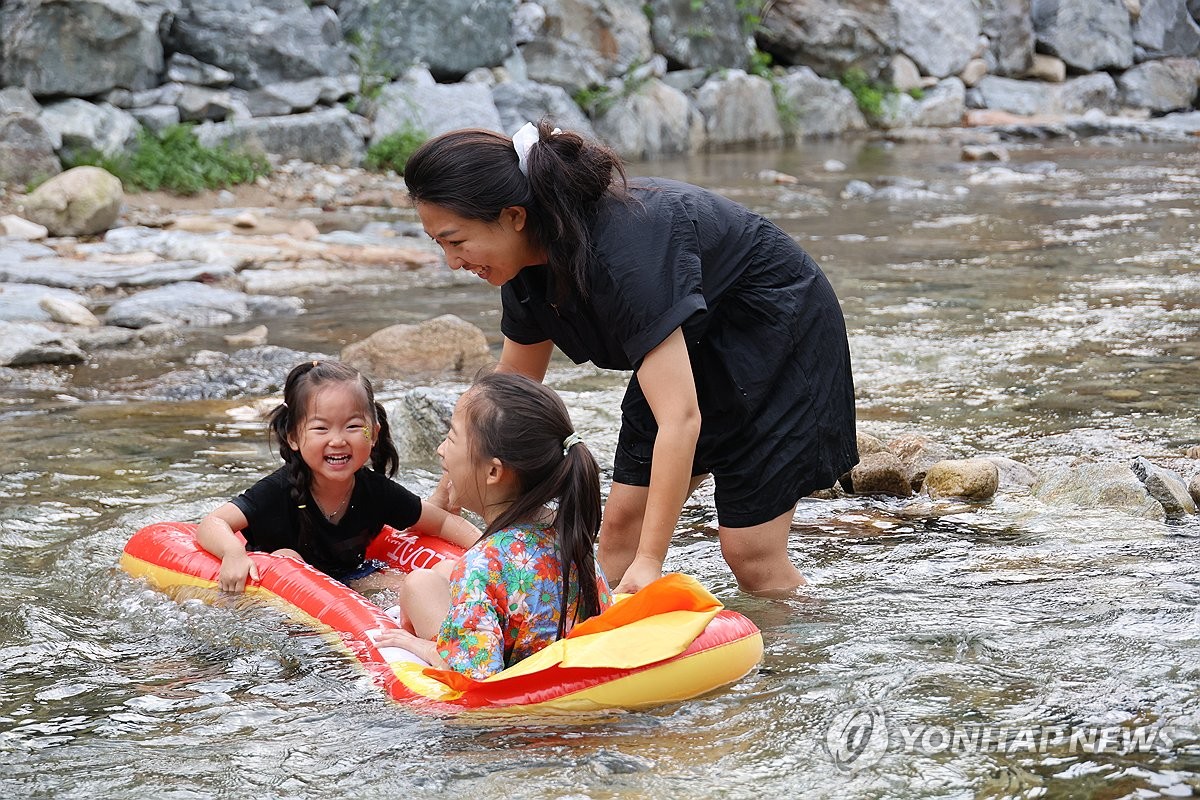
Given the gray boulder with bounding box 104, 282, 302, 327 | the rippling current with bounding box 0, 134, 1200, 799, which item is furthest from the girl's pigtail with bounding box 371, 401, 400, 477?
the gray boulder with bounding box 104, 282, 302, 327

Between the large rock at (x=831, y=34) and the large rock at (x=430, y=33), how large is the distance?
5.60 m

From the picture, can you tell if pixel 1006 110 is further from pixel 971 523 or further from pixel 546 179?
pixel 546 179

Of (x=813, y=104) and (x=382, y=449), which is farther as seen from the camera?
(x=813, y=104)

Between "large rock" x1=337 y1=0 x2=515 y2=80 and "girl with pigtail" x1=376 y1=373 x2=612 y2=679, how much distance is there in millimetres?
11546

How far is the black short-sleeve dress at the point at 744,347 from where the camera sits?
293 cm

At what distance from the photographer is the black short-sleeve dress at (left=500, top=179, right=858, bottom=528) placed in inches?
115

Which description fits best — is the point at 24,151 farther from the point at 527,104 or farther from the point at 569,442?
the point at 569,442

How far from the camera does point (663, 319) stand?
2662 millimetres

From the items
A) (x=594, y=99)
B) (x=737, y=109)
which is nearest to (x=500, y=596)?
(x=594, y=99)

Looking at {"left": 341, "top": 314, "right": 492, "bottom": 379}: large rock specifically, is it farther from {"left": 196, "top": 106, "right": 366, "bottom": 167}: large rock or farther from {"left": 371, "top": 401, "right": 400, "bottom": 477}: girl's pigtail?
{"left": 196, "top": 106, "right": 366, "bottom": 167}: large rock

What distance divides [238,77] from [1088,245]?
25.1 ft

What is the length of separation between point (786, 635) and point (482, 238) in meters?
1.18

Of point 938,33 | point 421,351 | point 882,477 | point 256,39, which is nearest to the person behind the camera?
point 882,477

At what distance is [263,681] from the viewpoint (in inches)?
120
